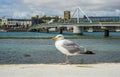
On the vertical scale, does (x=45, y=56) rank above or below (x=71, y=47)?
below

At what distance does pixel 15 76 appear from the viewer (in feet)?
23.2

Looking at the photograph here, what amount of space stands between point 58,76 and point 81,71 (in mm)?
905

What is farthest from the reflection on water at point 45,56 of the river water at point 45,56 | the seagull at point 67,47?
the seagull at point 67,47

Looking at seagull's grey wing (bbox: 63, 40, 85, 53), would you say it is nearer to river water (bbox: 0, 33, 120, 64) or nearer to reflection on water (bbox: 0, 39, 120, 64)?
river water (bbox: 0, 33, 120, 64)

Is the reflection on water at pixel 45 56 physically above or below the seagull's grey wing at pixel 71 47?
below

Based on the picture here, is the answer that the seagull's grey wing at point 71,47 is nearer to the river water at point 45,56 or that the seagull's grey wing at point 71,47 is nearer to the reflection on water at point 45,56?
the river water at point 45,56

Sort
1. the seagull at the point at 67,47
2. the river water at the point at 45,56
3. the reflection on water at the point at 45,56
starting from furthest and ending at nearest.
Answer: the reflection on water at the point at 45,56 < the river water at the point at 45,56 < the seagull at the point at 67,47

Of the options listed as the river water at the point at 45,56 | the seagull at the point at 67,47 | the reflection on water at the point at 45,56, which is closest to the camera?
the seagull at the point at 67,47

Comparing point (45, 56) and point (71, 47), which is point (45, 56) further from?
point (71, 47)

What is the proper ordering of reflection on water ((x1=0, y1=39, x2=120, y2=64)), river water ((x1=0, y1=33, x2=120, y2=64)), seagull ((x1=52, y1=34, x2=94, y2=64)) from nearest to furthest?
1. seagull ((x1=52, y1=34, x2=94, y2=64))
2. river water ((x1=0, y1=33, x2=120, y2=64))
3. reflection on water ((x1=0, y1=39, x2=120, y2=64))

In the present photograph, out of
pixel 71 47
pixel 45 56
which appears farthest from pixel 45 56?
pixel 71 47

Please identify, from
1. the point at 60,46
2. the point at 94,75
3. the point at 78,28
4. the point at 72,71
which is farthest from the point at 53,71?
the point at 78,28

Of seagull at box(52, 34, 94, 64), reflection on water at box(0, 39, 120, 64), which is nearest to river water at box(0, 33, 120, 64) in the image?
reflection on water at box(0, 39, 120, 64)

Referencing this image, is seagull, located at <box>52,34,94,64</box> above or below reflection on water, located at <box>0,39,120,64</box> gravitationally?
above
